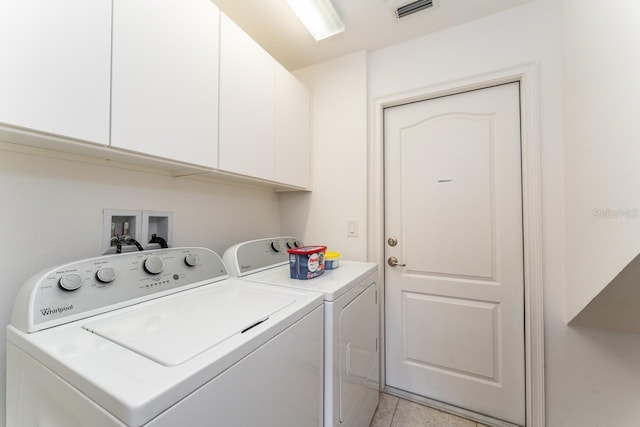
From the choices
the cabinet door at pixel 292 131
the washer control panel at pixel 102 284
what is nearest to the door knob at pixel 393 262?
the cabinet door at pixel 292 131

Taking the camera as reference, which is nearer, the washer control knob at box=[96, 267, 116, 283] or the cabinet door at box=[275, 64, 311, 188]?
the washer control knob at box=[96, 267, 116, 283]

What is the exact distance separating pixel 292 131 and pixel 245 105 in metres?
0.47

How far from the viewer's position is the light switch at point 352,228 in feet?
6.20

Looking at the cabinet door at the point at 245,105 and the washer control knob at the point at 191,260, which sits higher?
the cabinet door at the point at 245,105

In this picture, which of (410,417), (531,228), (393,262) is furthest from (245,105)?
(410,417)

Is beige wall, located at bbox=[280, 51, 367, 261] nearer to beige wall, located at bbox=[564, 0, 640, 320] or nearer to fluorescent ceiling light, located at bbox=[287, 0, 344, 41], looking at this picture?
fluorescent ceiling light, located at bbox=[287, 0, 344, 41]

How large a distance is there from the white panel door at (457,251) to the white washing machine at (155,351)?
111cm

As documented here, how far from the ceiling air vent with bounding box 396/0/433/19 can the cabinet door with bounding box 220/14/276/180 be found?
34.0 inches

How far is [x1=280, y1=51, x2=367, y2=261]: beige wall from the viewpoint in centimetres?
189

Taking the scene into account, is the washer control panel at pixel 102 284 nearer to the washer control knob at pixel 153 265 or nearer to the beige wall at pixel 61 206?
the washer control knob at pixel 153 265

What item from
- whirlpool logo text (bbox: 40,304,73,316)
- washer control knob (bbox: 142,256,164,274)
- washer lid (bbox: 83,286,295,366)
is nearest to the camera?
washer lid (bbox: 83,286,295,366)

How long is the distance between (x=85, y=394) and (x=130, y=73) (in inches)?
38.0

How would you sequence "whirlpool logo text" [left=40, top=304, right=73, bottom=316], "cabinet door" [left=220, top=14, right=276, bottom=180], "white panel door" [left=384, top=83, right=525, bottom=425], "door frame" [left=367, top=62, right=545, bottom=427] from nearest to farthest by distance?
"whirlpool logo text" [left=40, top=304, right=73, bottom=316] < "cabinet door" [left=220, top=14, right=276, bottom=180] < "door frame" [left=367, top=62, right=545, bottom=427] < "white panel door" [left=384, top=83, right=525, bottom=425]

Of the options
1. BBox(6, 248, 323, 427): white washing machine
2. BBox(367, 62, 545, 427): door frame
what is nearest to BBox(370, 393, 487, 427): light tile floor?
BBox(367, 62, 545, 427): door frame
